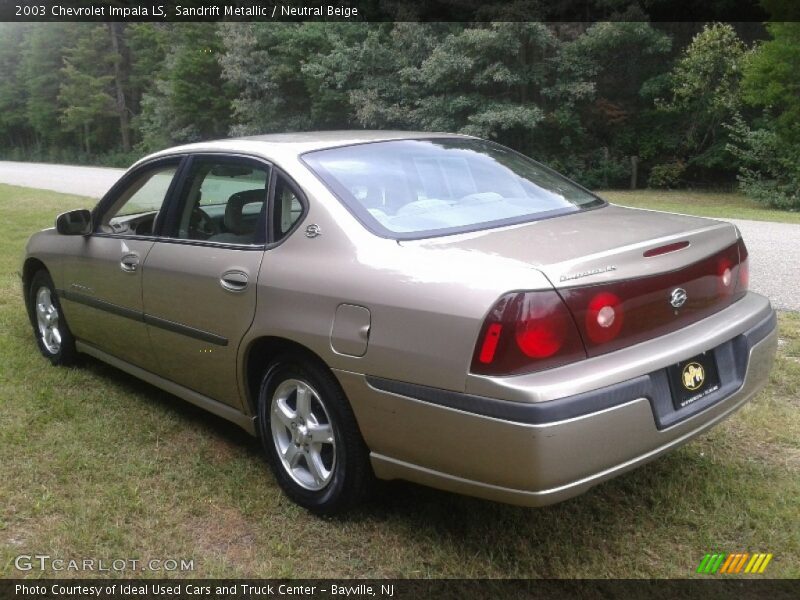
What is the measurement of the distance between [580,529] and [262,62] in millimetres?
32558

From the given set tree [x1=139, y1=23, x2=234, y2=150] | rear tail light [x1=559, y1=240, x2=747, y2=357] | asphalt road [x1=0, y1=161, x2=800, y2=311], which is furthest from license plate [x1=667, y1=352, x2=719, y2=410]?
tree [x1=139, y1=23, x2=234, y2=150]

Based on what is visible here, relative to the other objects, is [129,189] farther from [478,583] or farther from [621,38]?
[621,38]

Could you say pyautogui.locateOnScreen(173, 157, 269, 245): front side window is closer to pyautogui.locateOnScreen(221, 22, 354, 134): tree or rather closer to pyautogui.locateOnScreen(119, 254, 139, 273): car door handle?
pyautogui.locateOnScreen(119, 254, 139, 273): car door handle

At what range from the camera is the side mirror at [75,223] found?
15.4 feet

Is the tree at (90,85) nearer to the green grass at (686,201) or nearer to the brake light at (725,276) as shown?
the green grass at (686,201)

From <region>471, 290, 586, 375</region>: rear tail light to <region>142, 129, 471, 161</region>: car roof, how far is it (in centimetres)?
145

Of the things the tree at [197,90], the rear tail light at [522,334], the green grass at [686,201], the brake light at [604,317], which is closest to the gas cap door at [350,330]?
the rear tail light at [522,334]

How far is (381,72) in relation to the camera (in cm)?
2777

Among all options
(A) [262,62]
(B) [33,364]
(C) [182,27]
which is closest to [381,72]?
(A) [262,62]

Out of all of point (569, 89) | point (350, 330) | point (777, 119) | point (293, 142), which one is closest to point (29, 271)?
point (293, 142)

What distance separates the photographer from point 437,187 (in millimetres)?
3562

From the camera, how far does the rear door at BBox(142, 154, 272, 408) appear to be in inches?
138

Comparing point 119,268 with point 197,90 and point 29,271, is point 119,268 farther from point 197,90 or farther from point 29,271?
point 197,90

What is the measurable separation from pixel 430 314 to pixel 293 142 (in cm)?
149
